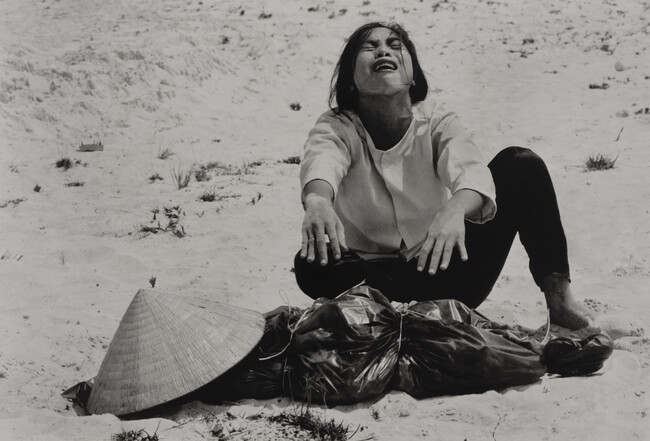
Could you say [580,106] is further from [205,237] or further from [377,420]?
[377,420]

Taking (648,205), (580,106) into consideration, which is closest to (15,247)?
(648,205)

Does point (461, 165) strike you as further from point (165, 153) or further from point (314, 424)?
point (165, 153)

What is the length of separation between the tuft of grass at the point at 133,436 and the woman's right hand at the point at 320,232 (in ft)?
2.70

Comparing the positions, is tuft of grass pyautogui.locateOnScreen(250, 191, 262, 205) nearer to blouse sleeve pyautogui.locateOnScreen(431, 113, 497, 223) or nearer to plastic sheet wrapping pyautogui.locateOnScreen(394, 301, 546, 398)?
blouse sleeve pyautogui.locateOnScreen(431, 113, 497, 223)

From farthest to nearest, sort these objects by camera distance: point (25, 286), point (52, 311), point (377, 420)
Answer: point (25, 286) → point (52, 311) → point (377, 420)

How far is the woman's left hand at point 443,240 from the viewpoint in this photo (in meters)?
2.62

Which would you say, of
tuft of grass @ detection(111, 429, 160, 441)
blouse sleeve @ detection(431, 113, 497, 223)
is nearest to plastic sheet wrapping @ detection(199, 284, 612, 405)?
tuft of grass @ detection(111, 429, 160, 441)

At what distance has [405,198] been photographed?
127 inches

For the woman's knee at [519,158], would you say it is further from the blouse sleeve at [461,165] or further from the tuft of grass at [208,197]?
the tuft of grass at [208,197]

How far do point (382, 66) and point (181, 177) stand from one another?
3.71 m

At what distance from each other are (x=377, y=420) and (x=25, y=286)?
94.5 inches

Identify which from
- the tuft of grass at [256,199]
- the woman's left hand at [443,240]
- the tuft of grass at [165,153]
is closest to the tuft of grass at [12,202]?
the tuft of grass at [165,153]

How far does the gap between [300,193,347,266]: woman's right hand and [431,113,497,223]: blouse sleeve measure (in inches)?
22.2

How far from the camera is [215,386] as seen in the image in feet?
9.19
